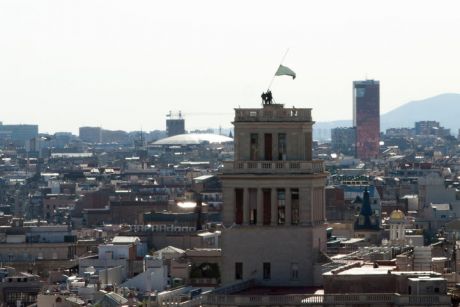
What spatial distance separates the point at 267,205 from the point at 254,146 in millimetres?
1597

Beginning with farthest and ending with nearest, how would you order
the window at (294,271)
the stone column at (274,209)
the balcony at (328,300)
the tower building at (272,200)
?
the window at (294,271)
the tower building at (272,200)
the stone column at (274,209)
the balcony at (328,300)

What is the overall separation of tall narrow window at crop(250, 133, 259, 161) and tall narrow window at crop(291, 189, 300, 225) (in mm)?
1373

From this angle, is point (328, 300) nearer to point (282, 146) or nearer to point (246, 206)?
point (246, 206)

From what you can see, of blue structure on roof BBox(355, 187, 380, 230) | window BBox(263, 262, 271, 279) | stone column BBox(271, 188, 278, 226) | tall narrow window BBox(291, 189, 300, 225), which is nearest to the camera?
stone column BBox(271, 188, 278, 226)

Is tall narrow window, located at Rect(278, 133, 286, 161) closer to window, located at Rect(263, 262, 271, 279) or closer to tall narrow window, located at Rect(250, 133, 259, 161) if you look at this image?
tall narrow window, located at Rect(250, 133, 259, 161)

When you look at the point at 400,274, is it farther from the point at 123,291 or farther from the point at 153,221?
the point at 153,221

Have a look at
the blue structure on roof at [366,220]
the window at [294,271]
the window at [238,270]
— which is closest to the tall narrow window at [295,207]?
the window at [294,271]

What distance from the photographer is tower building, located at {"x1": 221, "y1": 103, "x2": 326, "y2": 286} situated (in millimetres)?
67438

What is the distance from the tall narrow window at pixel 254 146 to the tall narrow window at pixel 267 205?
1.08m

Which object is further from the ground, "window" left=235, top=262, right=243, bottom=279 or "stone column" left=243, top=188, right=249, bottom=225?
"stone column" left=243, top=188, right=249, bottom=225

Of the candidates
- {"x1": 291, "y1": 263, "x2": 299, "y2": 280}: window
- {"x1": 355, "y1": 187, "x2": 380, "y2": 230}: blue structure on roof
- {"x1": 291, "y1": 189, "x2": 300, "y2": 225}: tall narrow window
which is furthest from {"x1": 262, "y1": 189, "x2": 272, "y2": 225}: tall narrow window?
{"x1": 355, "y1": 187, "x2": 380, "y2": 230}: blue structure on roof

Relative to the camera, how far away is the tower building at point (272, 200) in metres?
67.4

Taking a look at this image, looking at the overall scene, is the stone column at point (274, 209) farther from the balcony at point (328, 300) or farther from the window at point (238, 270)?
the balcony at point (328, 300)

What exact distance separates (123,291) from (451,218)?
87.5 metres
